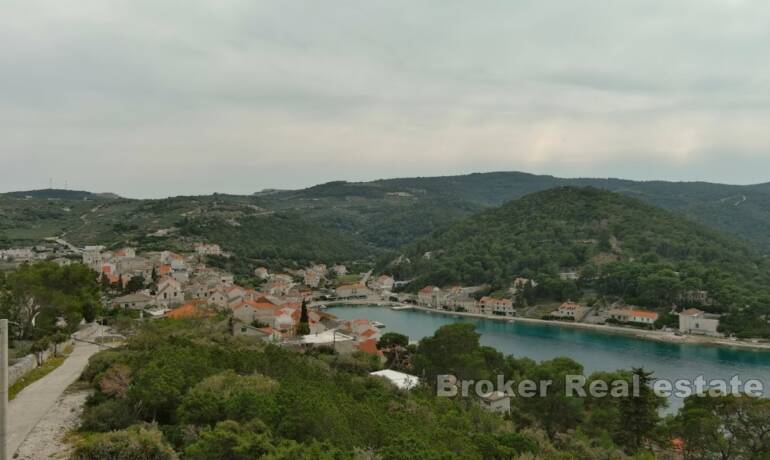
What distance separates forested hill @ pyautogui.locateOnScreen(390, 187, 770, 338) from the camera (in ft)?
162

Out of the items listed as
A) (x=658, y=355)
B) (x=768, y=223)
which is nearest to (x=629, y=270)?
(x=658, y=355)

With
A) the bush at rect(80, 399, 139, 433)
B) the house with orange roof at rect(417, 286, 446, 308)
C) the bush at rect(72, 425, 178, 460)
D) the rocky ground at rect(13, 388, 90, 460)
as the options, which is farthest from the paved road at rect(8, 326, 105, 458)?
Result: the house with orange roof at rect(417, 286, 446, 308)

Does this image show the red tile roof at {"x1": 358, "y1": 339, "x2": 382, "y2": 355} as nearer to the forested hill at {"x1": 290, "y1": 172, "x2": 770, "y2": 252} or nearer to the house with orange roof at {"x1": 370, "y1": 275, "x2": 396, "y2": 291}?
the house with orange roof at {"x1": 370, "y1": 275, "x2": 396, "y2": 291}

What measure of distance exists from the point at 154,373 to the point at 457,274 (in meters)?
55.5

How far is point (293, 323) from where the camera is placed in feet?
108

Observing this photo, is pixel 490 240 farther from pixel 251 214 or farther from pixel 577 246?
pixel 251 214

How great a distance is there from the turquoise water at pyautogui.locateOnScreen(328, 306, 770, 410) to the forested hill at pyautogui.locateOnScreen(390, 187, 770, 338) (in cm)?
678

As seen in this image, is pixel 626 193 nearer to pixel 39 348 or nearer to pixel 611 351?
pixel 611 351

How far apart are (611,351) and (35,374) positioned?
108ft

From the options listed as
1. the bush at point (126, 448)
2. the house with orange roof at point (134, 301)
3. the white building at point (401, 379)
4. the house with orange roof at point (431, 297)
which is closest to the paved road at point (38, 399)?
the bush at point (126, 448)

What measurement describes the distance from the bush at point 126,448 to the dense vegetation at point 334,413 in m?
0.02

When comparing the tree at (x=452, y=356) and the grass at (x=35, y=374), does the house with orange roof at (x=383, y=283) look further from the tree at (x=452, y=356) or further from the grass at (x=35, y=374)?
the grass at (x=35, y=374)

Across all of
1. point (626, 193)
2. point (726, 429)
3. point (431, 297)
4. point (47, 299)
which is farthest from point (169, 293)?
point (626, 193)

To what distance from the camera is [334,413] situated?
9359mm
